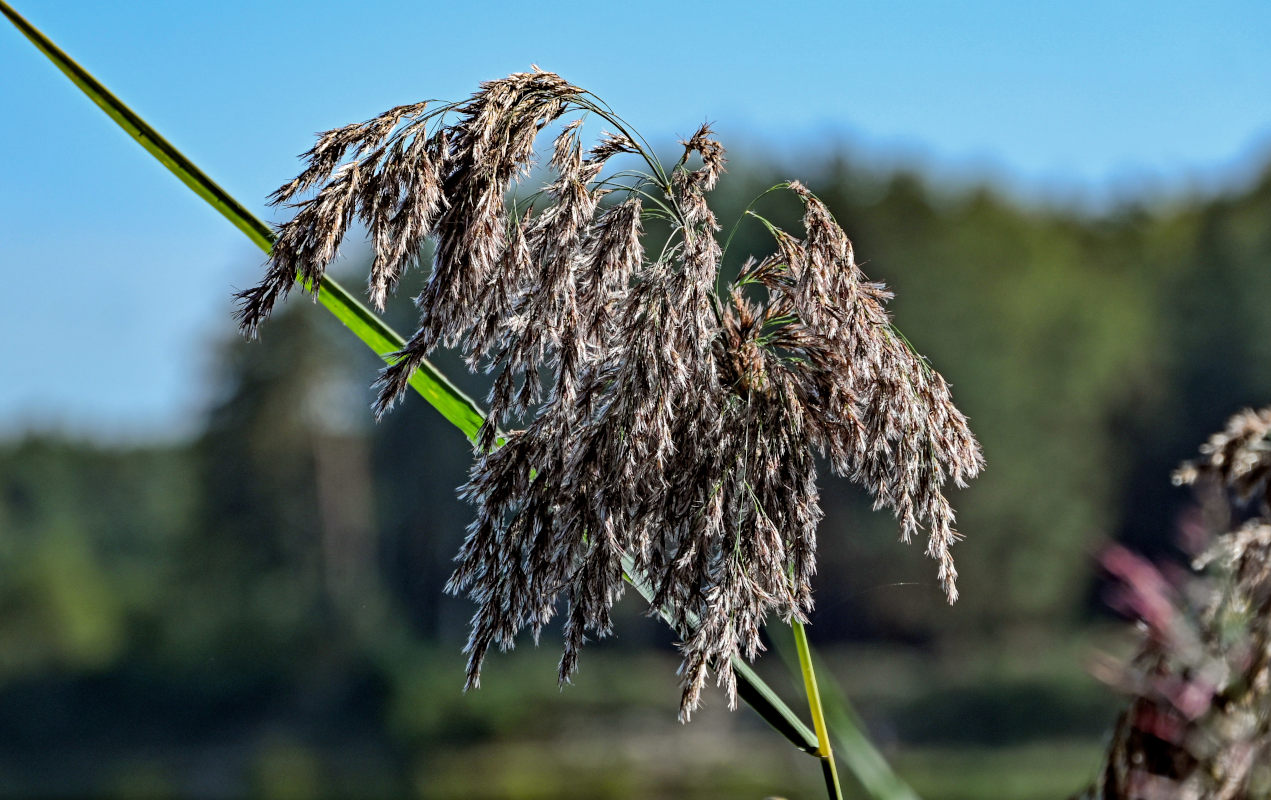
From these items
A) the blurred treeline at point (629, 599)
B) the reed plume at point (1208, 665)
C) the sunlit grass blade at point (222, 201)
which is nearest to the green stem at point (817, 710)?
the reed plume at point (1208, 665)

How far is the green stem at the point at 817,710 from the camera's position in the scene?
1.54 meters

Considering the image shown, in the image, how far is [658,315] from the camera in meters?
1.55

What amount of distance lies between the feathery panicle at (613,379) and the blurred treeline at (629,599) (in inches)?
1154

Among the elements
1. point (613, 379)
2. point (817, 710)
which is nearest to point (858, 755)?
point (817, 710)

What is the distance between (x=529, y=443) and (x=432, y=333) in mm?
200

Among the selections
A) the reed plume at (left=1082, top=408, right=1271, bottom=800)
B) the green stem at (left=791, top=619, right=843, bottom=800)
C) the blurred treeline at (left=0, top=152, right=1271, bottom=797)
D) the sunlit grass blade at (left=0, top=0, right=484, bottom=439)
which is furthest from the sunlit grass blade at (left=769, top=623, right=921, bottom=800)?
the blurred treeline at (left=0, top=152, right=1271, bottom=797)

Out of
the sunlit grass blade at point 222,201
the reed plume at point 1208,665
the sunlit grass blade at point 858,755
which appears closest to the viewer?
the reed plume at point 1208,665

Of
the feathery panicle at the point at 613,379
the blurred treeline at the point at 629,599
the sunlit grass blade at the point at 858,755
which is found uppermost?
the blurred treeline at the point at 629,599

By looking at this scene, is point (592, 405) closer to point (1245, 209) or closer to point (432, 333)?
point (432, 333)

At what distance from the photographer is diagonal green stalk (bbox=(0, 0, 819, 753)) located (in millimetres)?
1603

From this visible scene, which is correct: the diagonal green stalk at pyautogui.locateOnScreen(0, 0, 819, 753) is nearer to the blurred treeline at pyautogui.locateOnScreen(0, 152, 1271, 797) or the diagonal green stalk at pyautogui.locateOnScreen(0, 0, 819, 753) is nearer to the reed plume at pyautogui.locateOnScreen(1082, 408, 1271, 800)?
the reed plume at pyautogui.locateOnScreen(1082, 408, 1271, 800)

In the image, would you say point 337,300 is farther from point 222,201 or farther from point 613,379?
point 613,379

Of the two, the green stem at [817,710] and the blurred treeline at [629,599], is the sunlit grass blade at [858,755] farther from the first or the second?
the blurred treeline at [629,599]

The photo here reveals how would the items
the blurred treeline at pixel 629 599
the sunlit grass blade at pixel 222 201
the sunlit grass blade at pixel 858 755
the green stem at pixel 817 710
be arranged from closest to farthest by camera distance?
the sunlit grass blade at pixel 858 755
the green stem at pixel 817 710
the sunlit grass blade at pixel 222 201
the blurred treeline at pixel 629 599
